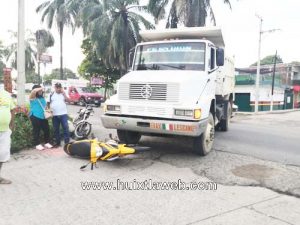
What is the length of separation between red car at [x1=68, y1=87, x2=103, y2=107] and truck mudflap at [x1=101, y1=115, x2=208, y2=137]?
21.2m

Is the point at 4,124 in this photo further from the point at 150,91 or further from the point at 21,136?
the point at 150,91

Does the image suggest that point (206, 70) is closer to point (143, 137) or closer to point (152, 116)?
point (152, 116)

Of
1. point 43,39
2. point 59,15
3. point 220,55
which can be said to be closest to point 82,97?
point 59,15

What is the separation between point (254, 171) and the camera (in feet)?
22.5

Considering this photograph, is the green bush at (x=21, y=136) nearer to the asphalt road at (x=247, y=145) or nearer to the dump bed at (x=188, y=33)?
the asphalt road at (x=247, y=145)

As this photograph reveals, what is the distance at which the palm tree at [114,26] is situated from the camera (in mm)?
29031

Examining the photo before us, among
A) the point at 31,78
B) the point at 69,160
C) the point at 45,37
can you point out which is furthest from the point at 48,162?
the point at 31,78

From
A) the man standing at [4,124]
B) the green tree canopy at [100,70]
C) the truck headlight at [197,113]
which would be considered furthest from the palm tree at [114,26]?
the man standing at [4,124]

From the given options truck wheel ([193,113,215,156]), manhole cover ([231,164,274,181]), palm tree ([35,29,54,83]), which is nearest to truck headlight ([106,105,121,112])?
truck wheel ([193,113,215,156])

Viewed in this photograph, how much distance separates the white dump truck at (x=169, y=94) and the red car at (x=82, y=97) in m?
20.6

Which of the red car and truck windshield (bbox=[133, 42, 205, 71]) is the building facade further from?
truck windshield (bbox=[133, 42, 205, 71])

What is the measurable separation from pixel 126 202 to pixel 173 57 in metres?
4.07

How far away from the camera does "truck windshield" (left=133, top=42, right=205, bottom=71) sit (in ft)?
26.4

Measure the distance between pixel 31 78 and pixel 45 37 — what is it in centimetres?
4298
